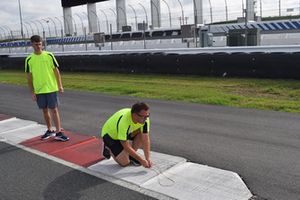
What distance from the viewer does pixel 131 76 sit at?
16.4 m

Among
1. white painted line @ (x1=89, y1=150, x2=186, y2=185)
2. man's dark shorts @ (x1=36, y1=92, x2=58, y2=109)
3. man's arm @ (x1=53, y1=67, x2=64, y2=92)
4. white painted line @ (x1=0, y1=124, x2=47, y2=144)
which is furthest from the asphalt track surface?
man's arm @ (x1=53, y1=67, x2=64, y2=92)

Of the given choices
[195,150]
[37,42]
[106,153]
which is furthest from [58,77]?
[195,150]

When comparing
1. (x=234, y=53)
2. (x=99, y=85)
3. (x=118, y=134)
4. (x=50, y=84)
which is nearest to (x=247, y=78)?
(x=234, y=53)

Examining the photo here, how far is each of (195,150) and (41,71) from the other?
9.33ft

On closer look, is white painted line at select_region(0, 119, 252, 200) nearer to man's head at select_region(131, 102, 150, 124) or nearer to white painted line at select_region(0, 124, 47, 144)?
man's head at select_region(131, 102, 150, 124)

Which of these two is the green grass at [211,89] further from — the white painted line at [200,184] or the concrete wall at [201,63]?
the white painted line at [200,184]

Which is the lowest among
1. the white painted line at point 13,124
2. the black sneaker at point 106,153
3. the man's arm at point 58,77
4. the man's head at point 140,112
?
the white painted line at point 13,124

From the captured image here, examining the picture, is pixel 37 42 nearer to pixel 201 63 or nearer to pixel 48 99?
pixel 48 99

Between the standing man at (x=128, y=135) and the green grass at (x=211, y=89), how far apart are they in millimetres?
4607

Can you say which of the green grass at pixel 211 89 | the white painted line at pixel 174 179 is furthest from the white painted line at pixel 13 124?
the green grass at pixel 211 89

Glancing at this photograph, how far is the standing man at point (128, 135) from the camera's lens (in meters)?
4.49

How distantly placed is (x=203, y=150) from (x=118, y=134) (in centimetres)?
165

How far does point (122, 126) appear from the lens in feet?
15.2

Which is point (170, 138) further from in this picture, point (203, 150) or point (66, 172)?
point (66, 172)
